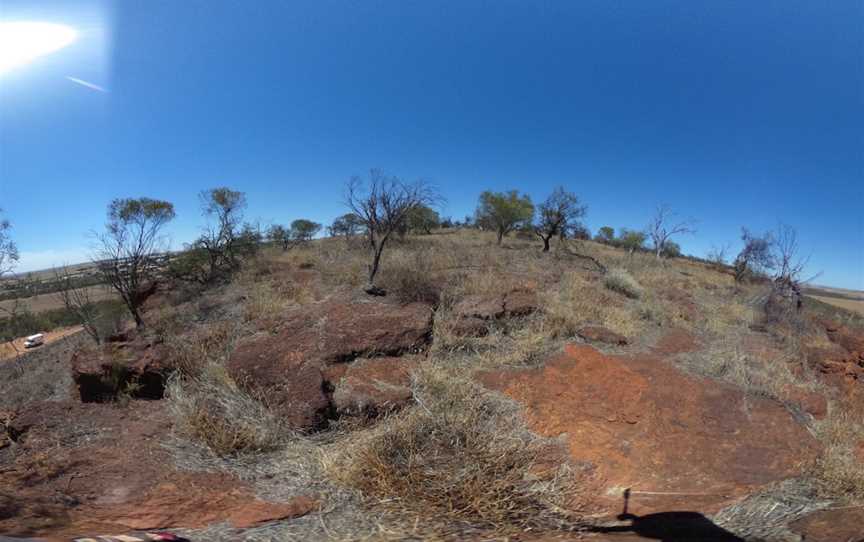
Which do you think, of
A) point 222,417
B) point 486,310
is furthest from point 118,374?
point 486,310

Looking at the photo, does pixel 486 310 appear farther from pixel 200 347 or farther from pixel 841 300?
pixel 841 300

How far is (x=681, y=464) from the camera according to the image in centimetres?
285

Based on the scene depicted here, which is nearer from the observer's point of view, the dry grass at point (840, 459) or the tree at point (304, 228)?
the dry grass at point (840, 459)

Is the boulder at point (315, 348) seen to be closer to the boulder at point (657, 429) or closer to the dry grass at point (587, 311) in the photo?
the boulder at point (657, 429)

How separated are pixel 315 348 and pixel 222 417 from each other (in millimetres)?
1188

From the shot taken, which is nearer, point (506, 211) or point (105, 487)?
point (105, 487)

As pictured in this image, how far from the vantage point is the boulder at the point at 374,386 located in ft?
11.8

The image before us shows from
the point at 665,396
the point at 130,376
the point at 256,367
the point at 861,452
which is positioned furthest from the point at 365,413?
the point at 861,452

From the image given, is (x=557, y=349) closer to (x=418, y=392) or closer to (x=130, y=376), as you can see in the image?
(x=418, y=392)

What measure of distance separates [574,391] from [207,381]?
391cm

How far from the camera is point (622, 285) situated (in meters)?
9.17

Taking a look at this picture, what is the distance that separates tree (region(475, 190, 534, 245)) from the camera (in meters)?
26.8

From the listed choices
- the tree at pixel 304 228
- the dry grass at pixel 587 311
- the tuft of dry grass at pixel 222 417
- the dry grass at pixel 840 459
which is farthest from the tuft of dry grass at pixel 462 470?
Answer: the tree at pixel 304 228

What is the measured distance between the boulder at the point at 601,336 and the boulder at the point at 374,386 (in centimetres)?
253
